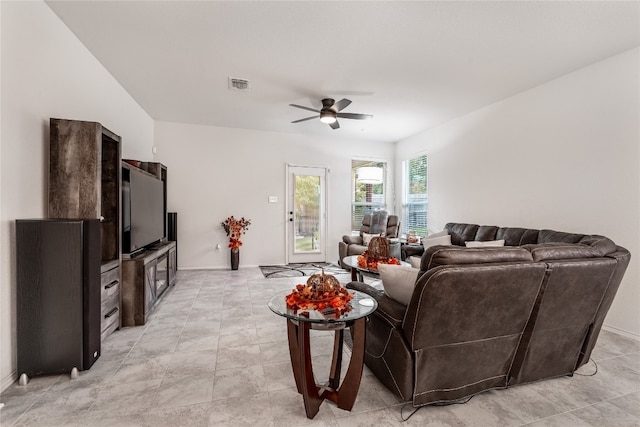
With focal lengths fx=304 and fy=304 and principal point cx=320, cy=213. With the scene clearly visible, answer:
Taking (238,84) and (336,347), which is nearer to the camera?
(336,347)

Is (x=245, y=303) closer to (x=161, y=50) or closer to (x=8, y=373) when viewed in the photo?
(x=8, y=373)

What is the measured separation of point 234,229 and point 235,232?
0.20 feet

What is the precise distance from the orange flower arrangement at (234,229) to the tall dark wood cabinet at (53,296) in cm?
349

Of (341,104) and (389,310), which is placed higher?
(341,104)

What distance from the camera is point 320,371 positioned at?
85.8 inches

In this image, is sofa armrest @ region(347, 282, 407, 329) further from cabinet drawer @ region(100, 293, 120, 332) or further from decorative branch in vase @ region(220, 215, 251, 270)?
Answer: decorative branch in vase @ region(220, 215, 251, 270)

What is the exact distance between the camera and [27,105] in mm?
2131

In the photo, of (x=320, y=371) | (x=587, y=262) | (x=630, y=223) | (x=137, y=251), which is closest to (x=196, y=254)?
(x=137, y=251)

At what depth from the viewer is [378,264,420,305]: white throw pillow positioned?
1.77m

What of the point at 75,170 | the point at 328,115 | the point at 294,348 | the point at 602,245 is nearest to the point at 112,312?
the point at 75,170

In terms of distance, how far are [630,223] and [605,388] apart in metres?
1.75

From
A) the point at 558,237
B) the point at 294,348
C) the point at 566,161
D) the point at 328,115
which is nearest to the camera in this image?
the point at 294,348

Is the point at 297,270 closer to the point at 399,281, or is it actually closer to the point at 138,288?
the point at 138,288

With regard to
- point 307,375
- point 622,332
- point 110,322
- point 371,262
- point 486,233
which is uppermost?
point 486,233
